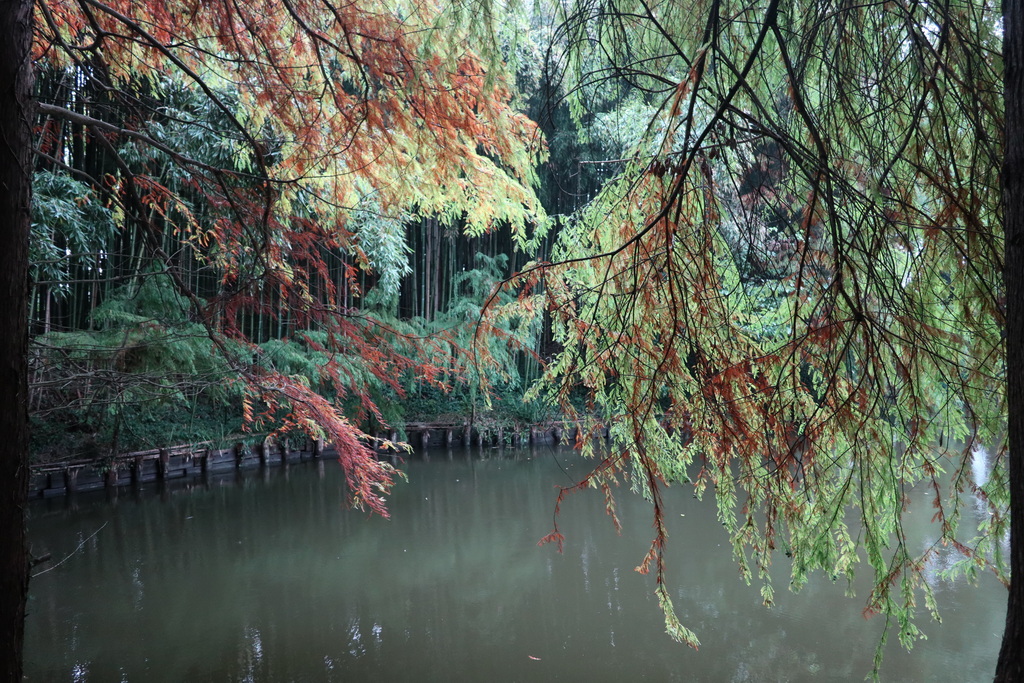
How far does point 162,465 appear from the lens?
8.00 meters

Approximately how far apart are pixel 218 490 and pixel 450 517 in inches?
109

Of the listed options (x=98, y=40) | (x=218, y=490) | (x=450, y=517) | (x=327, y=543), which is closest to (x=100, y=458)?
(x=218, y=490)

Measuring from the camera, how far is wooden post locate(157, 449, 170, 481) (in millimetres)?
7973

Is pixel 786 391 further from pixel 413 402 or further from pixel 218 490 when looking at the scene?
pixel 413 402

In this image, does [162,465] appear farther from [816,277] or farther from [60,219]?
[816,277]

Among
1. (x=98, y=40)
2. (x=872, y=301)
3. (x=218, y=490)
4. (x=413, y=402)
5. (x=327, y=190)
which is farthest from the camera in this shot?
(x=413, y=402)

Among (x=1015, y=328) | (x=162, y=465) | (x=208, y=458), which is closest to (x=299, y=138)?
(x=1015, y=328)

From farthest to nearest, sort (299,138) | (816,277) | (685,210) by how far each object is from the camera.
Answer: (299,138) < (685,210) < (816,277)

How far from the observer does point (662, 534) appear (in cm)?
165

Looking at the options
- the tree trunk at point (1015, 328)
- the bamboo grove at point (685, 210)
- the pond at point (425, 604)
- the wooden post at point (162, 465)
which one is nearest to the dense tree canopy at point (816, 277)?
the bamboo grove at point (685, 210)

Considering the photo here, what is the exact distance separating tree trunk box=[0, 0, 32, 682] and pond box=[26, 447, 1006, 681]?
8.20 feet

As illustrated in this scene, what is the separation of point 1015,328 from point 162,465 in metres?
8.54

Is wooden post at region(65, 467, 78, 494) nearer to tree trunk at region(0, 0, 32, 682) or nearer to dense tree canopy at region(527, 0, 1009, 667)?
tree trunk at region(0, 0, 32, 682)

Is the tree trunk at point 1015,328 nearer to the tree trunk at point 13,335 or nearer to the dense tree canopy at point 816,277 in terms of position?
the dense tree canopy at point 816,277
